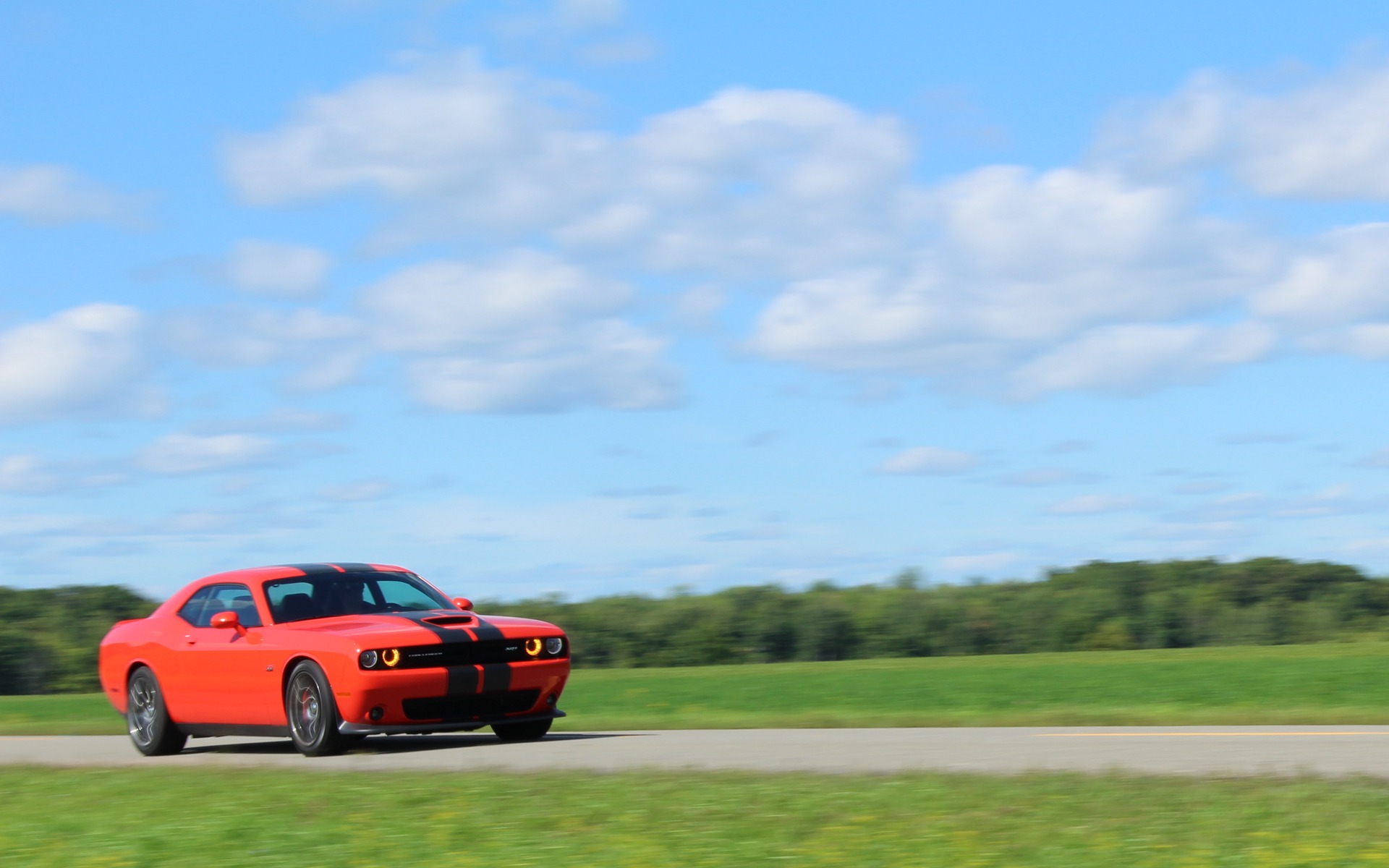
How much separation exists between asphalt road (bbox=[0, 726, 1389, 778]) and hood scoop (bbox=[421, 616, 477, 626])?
962 millimetres

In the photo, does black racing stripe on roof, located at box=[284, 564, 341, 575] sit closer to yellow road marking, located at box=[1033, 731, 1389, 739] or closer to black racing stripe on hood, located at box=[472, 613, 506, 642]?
black racing stripe on hood, located at box=[472, 613, 506, 642]

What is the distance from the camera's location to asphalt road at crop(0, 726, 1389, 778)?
34.9 ft

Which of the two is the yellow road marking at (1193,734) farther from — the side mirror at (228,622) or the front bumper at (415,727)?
the side mirror at (228,622)

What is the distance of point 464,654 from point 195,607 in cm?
301

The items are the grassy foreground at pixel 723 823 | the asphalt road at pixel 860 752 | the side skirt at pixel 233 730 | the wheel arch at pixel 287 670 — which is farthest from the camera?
the side skirt at pixel 233 730

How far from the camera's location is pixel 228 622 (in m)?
13.8

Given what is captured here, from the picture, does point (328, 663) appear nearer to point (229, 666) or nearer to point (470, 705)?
point (470, 705)

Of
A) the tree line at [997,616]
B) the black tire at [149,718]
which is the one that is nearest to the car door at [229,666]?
the black tire at [149,718]

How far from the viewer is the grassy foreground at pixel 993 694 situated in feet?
55.6

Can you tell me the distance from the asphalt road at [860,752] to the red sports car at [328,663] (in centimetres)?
26

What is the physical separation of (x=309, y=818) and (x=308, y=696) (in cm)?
453

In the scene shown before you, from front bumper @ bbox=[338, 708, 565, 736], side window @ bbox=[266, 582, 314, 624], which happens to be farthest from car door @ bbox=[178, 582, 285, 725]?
front bumper @ bbox=[338, 708, 565, 736]

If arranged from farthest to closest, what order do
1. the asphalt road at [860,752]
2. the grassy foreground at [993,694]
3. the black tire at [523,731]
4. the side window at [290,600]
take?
the grassy foreground at [993,694]
the black tire at [523,731]
the side window at [290,600]
the asphalt road at [860,752]

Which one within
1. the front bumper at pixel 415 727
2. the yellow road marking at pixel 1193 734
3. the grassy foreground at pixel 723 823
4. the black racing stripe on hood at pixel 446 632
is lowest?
the grassy foreground at pixel 723 823
